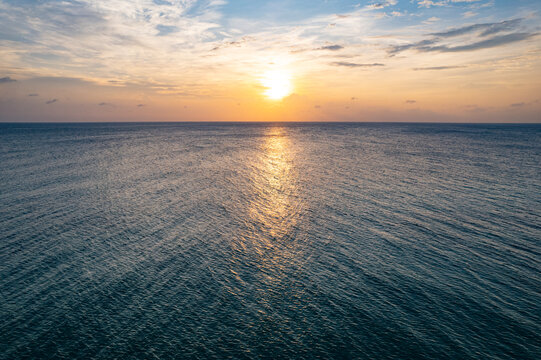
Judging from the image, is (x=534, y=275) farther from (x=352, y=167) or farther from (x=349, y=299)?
(x=352, y=167)

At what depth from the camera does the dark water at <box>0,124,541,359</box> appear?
69.2ft

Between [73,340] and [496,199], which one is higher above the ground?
[496,199]

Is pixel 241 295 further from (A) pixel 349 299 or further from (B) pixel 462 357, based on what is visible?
(B) pixel 462 357

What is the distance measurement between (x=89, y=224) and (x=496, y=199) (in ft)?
214

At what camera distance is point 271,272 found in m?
30.1

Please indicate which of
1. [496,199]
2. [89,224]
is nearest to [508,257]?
[496,199]

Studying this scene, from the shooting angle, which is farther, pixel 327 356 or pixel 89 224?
pixel 89 224

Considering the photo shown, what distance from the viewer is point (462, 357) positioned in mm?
19578

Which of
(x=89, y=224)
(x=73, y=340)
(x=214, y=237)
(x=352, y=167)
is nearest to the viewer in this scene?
(x=73, y=340)

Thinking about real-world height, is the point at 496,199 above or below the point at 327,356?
above

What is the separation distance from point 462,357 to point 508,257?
18.1m

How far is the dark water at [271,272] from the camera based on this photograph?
21078 millimetres

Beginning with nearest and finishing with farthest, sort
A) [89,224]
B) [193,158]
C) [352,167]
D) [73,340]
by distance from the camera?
[73,340]
[89,224]
[352,167]
[193,158]

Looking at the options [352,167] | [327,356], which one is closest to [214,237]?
[327,356]
